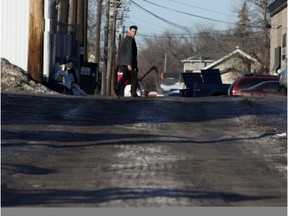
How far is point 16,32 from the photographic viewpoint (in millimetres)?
25500

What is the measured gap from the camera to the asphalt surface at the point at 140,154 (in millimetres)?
8820

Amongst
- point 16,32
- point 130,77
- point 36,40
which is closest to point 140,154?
point 130,77

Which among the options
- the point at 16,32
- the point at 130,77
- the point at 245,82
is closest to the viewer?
the point at 130,77

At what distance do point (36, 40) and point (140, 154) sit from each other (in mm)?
13038

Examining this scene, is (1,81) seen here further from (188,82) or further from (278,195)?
(188,82)

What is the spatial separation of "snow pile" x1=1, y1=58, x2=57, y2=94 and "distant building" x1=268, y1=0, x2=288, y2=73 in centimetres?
2793

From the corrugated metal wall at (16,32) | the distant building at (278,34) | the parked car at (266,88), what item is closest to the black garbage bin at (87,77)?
the parked car at (266,88)

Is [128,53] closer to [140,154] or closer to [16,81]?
[16,81]

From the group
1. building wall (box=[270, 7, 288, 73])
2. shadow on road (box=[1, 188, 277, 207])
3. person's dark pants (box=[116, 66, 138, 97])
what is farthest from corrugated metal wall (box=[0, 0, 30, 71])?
building wall (box=[270, 7, 288, 73])

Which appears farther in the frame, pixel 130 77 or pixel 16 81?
pixel 16 81

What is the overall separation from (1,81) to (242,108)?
7.47 meters

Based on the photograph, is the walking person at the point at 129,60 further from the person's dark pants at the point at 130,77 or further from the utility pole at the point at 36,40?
the utility pole at the point at 36,40

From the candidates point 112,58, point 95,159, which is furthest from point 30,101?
point 112,58

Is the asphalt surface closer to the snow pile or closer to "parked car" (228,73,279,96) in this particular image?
the snow pile
